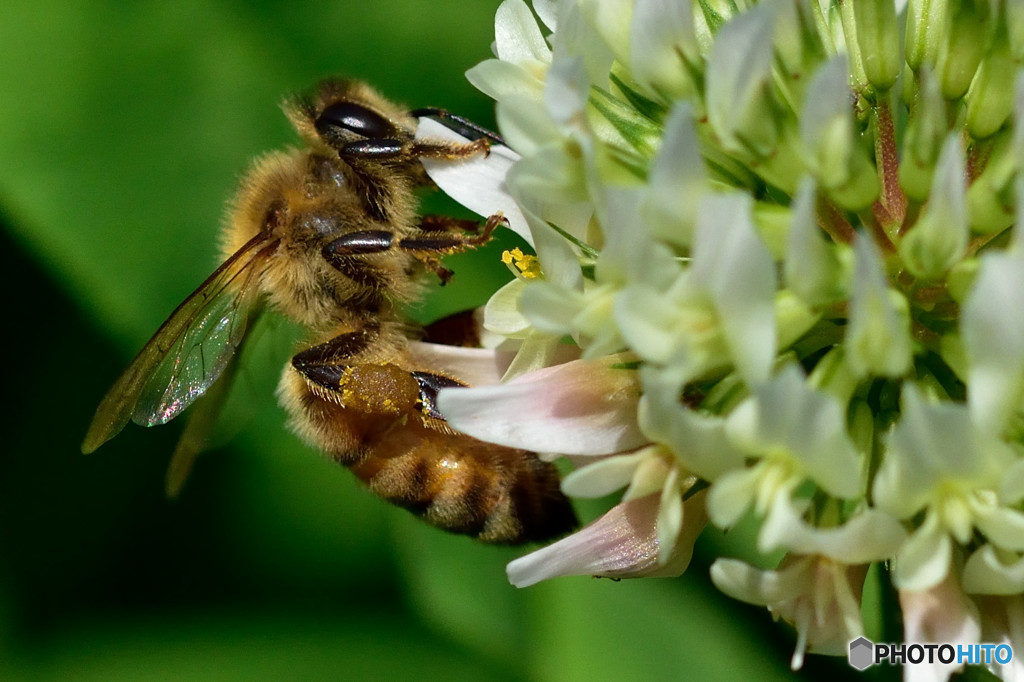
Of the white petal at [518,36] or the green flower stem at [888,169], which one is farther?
the white petal at [518,36]

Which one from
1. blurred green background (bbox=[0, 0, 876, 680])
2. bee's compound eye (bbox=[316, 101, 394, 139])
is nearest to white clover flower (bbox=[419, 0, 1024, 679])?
bee's compound eye (bbox=[316, 101, 394, 139])

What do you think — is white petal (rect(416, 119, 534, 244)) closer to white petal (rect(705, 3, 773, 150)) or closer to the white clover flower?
the white clover flower

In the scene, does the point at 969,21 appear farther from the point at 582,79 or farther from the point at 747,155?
the point at 582,79

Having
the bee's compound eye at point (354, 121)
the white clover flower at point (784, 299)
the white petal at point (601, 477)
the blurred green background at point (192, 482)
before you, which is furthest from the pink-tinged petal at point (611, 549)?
the blurred green background at point (192, 482)

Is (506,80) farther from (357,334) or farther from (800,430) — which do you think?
(800,430)

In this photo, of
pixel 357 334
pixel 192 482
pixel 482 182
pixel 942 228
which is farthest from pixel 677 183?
pixel 192 482

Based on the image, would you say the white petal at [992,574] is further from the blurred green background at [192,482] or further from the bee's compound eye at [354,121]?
the blurred green background at [192,482]

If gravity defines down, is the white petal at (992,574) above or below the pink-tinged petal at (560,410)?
below
